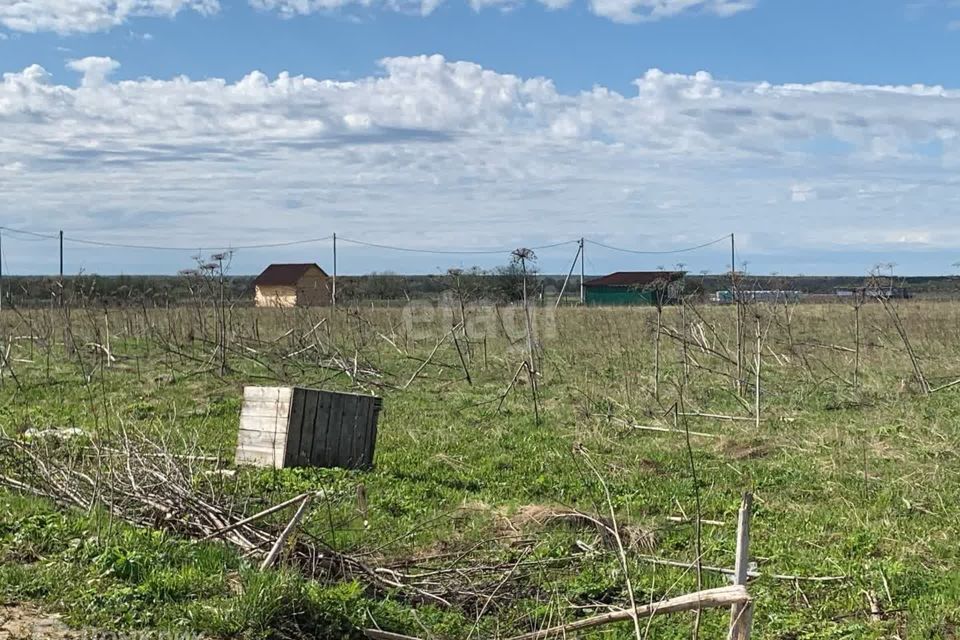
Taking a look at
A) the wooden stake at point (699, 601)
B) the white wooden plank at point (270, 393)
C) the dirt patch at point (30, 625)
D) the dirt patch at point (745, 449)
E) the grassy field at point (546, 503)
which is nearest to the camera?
the wooden stake at point (699, 601)

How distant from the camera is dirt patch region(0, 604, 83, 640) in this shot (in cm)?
397

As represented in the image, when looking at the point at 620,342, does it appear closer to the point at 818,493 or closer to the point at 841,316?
the point at 818,493

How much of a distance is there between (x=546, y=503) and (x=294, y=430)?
2238mm

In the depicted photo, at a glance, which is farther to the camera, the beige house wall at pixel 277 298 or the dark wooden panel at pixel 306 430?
the beige house wall at pixel 277 298

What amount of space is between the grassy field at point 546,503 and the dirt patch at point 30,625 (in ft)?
0.34

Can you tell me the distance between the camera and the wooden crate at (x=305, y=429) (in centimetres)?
816

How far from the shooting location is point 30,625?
411 centimetres

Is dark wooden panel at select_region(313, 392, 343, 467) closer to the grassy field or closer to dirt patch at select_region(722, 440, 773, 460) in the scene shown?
the grassy field

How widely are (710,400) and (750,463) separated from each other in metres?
3.68

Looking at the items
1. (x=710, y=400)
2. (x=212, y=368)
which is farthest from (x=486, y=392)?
(x=212, y=368)

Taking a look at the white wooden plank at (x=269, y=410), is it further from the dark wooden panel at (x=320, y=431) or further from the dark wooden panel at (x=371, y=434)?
the dark wooden panel at (x=371, y=434)

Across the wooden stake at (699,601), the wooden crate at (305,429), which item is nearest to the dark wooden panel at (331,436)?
the wooden crate at (305,429)

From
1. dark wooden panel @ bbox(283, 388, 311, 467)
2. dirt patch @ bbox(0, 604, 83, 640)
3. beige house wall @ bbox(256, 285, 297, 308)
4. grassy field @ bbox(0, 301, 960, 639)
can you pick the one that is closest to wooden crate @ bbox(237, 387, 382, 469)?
dark wooden panel @ bbox(283, 388, 311, 467)

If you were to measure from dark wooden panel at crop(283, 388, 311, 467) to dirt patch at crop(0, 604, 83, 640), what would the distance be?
379 cm
